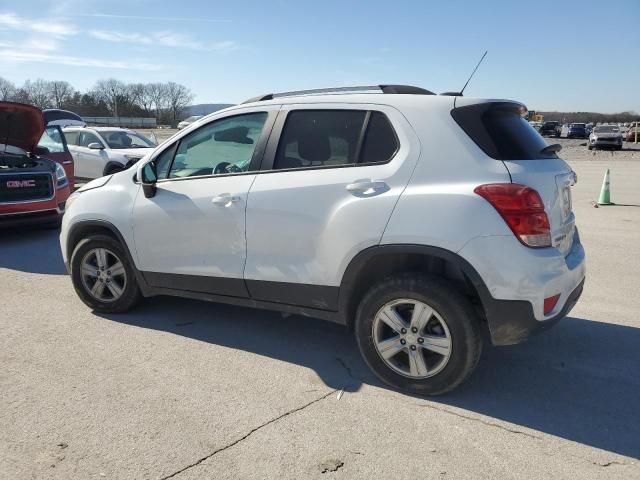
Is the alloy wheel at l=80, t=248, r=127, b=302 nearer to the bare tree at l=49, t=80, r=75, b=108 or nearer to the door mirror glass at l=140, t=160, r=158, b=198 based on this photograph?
the door mirror glass at l=140, t=160, r=158, b=198

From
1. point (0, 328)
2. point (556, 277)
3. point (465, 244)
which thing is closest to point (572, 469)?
point (556, 277)

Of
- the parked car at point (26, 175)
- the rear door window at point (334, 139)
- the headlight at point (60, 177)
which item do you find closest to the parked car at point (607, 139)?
the headlight at point (60, 177)

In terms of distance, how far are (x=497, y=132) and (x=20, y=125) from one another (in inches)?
320

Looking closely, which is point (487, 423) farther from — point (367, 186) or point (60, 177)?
point (60, 177)

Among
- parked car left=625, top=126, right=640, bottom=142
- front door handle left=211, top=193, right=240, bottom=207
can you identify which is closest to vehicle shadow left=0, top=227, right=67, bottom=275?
front door handle left=211, top=193, right=240, bottom=207

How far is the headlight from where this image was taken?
344 inches

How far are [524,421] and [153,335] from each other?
2888 mm

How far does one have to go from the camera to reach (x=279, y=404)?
10.6 ft

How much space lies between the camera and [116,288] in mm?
4707

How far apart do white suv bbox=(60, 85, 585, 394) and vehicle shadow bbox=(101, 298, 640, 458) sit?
35cm

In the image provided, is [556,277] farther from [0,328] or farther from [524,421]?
[0,328]

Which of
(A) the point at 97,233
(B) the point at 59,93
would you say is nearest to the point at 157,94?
(B) the point at 59,93

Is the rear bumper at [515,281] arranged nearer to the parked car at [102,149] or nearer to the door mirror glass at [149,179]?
the door mirror glass at [149,179]

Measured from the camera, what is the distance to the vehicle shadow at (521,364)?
3061 millimetres
